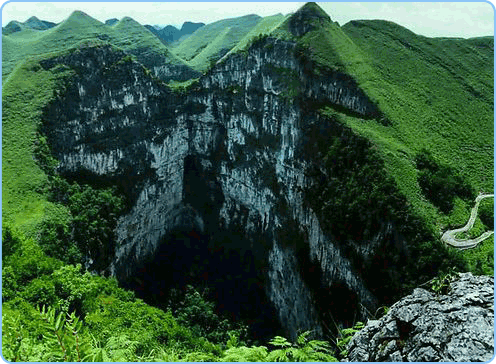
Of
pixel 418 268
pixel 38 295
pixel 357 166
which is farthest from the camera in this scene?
pixel 357 166

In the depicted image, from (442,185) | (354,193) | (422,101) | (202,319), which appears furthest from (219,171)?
(442,185)

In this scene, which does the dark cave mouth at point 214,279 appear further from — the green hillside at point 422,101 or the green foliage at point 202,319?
the green hillside at point 422,101

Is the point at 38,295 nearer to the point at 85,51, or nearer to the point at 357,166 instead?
the point at 357,166

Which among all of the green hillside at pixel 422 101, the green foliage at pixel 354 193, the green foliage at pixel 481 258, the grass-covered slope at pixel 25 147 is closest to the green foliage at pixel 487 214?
the green hillside at pixel 422 101

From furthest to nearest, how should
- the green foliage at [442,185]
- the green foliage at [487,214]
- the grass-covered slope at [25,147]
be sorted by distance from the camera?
the grass-covered slope at [25,147], the green foliage at [442,185], the green foliage at [487,214]

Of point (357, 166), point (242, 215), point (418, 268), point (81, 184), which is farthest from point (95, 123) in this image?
point (418, 268)

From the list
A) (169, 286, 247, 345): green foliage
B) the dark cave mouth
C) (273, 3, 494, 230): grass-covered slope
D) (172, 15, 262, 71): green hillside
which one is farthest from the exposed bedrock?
(172, 15, 262, 71): green hillside

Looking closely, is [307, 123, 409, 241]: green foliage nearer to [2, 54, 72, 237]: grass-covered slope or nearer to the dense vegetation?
the dense vegetation
